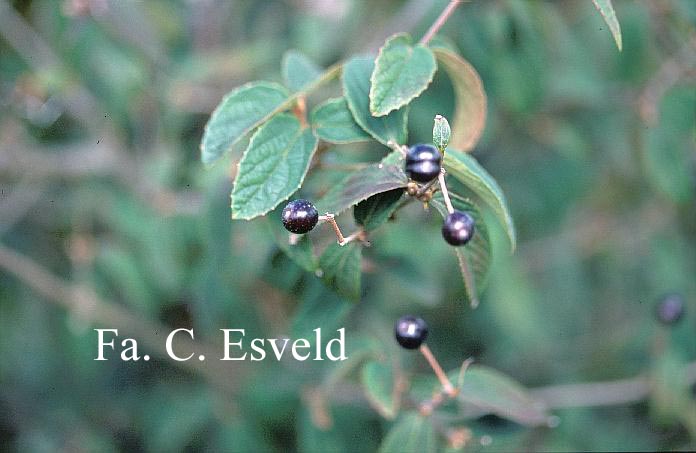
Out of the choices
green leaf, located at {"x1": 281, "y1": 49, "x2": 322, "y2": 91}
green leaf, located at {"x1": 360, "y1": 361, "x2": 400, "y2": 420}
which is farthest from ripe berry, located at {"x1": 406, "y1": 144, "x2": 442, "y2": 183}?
green leaf, located at {"x1": 360, "y1": 361, "x2": 400, "y2": 420}

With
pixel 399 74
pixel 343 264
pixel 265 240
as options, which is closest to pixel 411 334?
pixel 343 264

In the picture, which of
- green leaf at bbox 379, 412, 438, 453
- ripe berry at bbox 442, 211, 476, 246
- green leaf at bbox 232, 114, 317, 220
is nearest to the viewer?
ripe berry at bbox 442, 211, 476, 246

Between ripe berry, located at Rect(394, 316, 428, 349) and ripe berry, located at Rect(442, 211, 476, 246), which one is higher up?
ripe berry, located at Rect(394, 316, 428, 349)

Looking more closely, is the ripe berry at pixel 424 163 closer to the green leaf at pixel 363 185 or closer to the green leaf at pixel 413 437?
the green leaf at pixel 363 185

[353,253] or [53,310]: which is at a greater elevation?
[53,310]

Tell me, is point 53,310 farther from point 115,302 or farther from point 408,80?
point 408,80

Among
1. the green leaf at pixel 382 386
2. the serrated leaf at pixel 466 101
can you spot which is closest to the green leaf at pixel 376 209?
the serrated leaf at pixel 466 101

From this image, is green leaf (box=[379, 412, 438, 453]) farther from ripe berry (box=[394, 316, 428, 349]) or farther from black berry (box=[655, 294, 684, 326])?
black berry (box=[655, 294, 684, 326])

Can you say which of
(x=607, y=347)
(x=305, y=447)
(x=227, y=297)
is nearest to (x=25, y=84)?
(x=227, y=297)
